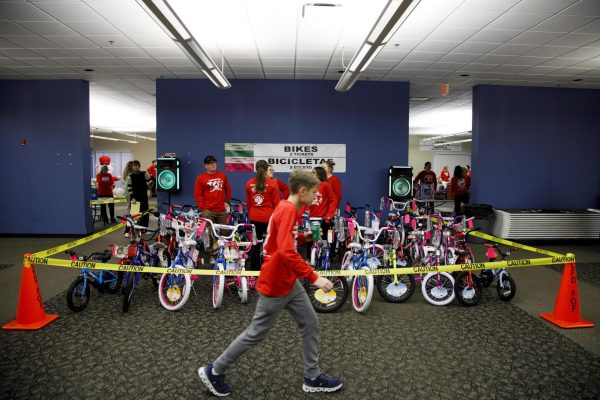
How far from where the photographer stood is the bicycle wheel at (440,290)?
12.7ft

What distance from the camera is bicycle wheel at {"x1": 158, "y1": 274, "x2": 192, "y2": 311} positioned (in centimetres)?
368

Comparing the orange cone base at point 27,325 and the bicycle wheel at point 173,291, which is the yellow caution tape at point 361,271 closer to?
the bicycle wheel at point 173,291

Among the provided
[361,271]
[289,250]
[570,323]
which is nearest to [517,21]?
[570,323]

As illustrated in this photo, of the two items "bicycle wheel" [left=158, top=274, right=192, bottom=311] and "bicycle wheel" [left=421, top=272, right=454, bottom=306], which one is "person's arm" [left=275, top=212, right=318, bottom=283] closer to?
"bicycle wheel" [left=158, top=274, right=192, bottom=311]

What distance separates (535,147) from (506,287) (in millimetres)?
4860

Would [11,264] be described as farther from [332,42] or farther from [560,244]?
[560,244]

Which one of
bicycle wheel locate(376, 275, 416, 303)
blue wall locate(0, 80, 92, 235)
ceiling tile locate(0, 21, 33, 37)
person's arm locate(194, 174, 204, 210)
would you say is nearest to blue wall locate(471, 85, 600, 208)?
bicycle wheel locate(376, 275, 416, 303)

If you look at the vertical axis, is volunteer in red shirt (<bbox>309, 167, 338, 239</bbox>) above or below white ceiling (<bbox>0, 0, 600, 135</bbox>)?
below

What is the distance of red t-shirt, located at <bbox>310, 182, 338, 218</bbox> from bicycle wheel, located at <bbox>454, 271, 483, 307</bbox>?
1.75 metres

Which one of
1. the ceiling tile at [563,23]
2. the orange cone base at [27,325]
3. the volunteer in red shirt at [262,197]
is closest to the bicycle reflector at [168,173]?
the volunteer in red shirt at [262,197]

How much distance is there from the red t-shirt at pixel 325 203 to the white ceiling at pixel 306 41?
1.95 metres

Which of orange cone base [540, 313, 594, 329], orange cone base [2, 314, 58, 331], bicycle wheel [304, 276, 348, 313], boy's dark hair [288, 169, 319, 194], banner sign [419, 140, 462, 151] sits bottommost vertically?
orange cone base [2, 314, 58, 331]

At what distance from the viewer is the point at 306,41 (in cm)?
501

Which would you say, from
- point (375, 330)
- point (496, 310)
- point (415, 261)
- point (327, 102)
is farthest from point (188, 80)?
point (496, 310)
